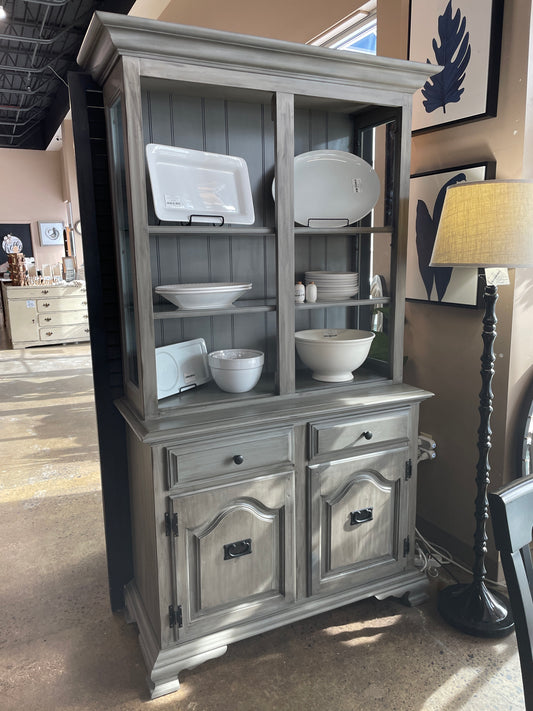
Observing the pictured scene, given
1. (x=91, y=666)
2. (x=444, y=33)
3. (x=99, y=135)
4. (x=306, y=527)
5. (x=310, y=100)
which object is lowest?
(x=91, y=666)

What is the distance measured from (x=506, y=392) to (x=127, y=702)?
5.96 ft

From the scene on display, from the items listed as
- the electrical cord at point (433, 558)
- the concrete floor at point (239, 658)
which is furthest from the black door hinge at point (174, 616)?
the electrical cord at point (433, 558)

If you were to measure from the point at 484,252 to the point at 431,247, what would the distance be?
72 centimetres

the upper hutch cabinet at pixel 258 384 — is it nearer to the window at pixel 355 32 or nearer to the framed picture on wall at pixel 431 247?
the framed picture on wall at pixel 431 247

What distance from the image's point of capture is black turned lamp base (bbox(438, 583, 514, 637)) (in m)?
2.08

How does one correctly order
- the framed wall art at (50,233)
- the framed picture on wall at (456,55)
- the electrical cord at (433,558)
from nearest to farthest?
the framed picture on wall at (456,55), the electrical cord at (433,558), the framed wall art at (50,233)

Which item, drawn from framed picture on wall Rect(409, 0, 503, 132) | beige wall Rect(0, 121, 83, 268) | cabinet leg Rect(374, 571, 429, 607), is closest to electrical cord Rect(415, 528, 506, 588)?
cabinet leg Rect(374, 571, 429, 607)

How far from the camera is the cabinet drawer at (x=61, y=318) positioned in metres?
8.24

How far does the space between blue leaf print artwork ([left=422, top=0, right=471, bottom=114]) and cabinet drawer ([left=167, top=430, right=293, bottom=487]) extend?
1613 mm

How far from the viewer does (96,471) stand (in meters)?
3.72

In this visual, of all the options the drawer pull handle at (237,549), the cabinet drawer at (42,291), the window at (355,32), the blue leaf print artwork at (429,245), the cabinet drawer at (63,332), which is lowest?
the cabinet drawer at (63,332)

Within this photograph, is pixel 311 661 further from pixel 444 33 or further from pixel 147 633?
pixel 444 33

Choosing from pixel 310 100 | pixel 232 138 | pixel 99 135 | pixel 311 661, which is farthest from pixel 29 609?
pixel 310 100

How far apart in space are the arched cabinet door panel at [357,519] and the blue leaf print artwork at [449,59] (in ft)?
5.03
